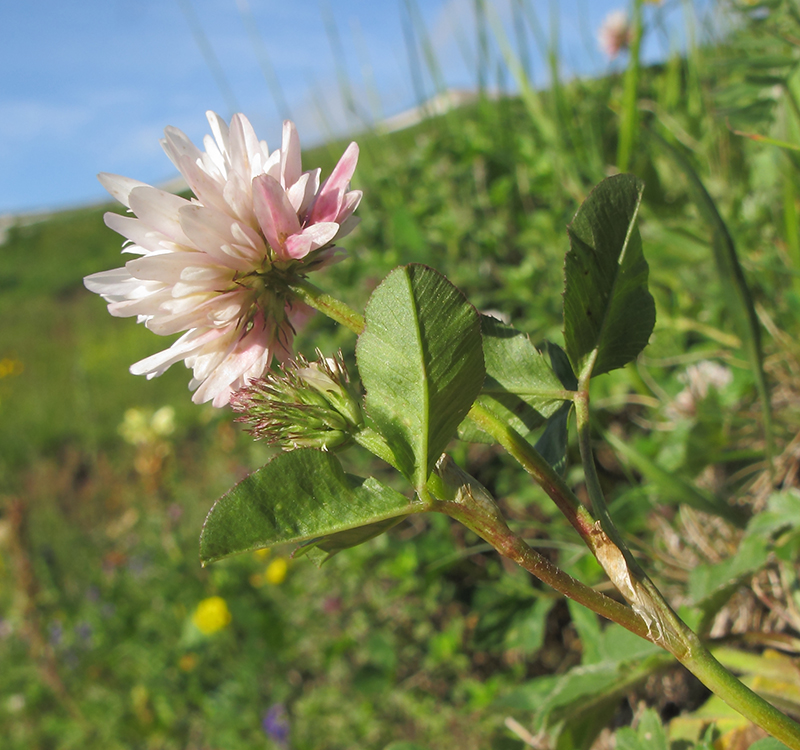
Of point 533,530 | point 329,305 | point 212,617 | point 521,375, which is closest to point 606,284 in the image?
point 521,375

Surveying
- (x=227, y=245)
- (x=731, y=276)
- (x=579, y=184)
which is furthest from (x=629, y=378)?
Result: (x=227, y=245)

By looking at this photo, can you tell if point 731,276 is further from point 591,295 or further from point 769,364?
point 769,364

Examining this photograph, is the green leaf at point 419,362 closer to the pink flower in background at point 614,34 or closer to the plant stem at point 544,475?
the plant stem at point 544,475

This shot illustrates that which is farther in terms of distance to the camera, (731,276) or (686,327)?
(686,327)

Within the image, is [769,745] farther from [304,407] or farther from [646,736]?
[304,407]

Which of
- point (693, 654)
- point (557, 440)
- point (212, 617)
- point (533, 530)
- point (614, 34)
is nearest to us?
point (693, 654)

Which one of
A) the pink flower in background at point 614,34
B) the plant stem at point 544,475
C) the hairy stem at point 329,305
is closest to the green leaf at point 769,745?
the plant stem at point 544,475
